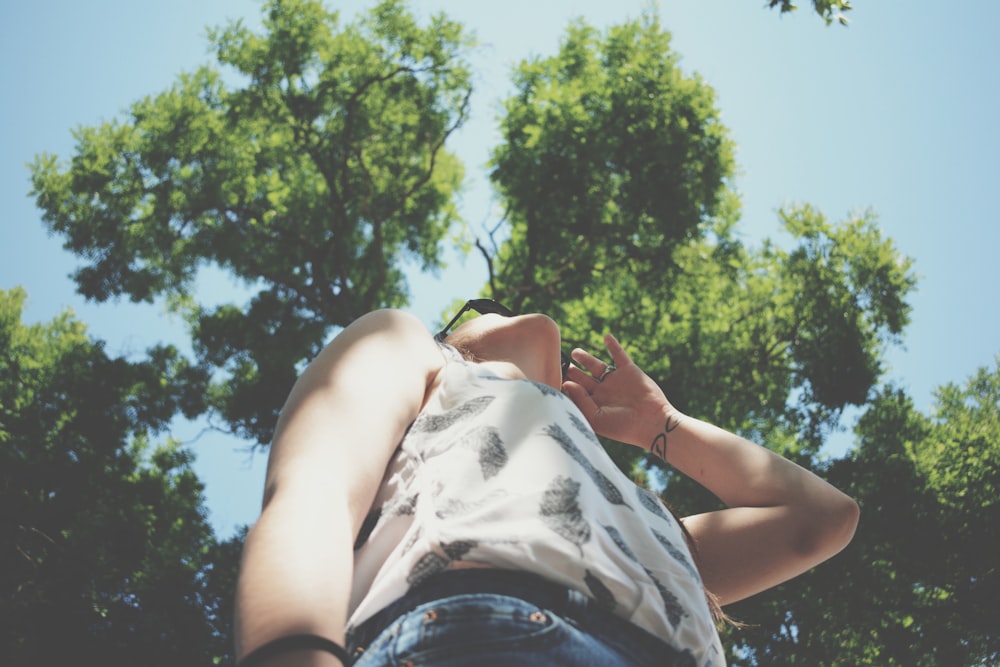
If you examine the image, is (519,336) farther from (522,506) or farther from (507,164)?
(507,164)

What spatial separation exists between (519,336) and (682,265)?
9.84 metres

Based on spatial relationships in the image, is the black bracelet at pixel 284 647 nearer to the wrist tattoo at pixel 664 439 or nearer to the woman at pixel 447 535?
the woman at pixel 447 535

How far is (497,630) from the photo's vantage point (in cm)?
95

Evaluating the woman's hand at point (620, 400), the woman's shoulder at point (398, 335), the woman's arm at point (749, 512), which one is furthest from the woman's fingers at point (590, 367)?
the woman's shoulder at point (398, 335)

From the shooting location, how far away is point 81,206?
11781mm

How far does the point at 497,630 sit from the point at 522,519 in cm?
19

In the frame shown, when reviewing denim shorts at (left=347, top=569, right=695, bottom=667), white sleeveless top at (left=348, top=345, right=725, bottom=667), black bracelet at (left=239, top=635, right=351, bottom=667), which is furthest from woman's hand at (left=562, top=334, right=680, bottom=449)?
black bracelet at (left=239, top=635, right=351, bottom=667)

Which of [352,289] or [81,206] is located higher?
[81,206]

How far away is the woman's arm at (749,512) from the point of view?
1798 millimetres

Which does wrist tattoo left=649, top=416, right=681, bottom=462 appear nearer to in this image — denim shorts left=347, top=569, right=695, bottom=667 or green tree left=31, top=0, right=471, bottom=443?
denim shorts left=347, top=569, right=695, bottom=667

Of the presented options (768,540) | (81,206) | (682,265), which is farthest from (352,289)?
(768,540)

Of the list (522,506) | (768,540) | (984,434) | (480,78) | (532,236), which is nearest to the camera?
(522,506)

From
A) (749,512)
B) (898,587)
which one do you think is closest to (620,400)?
(749,512)

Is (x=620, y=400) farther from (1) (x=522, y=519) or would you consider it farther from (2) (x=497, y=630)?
(2) (x=497, y=630)
